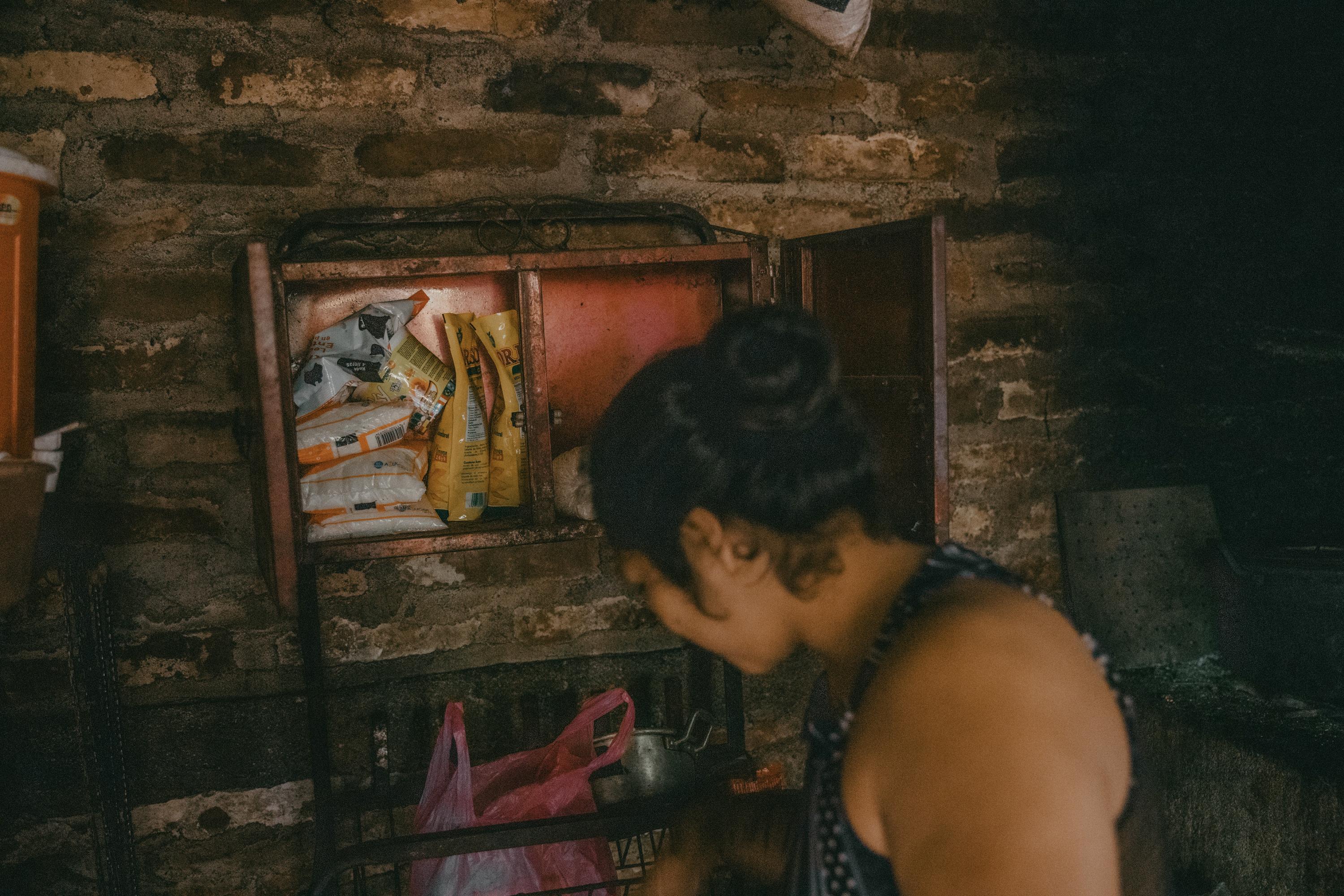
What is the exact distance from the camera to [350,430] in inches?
63.5

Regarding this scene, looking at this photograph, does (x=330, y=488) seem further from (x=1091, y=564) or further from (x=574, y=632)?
(x=1091, y=564)

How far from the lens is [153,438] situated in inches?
70.7

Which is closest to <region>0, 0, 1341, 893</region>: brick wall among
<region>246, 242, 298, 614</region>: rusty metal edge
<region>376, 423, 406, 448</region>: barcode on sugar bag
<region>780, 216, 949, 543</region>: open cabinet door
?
<region>780, 216, 949, 543</region>: open cabinet door

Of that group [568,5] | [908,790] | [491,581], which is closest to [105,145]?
[568,5]

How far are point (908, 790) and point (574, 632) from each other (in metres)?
1.41

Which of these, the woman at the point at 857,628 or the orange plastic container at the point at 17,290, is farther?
the orange plastic container at the point at 17,290

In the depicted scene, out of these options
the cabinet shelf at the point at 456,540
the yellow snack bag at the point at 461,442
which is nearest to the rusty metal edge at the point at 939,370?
the cabinet shelf at the point at 456,540

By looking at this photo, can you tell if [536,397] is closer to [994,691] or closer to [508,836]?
[508,836]

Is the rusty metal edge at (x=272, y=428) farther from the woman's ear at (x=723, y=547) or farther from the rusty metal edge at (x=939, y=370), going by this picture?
the rusty metal edge at (x=939, y=370)

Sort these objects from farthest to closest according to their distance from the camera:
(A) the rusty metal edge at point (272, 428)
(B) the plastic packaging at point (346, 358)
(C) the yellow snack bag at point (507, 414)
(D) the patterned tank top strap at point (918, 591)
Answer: (C) the yellow snack bag at point (507, 414) < (B) the plastic packaging at point (346, 358) < (A) the rusty metal edge at point (272, 428) < (D) the patterned tank top strap at point (918, 591)

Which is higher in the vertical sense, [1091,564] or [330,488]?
[330,488]

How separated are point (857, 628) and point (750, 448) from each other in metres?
0.25

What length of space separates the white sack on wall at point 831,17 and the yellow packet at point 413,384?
1024mm

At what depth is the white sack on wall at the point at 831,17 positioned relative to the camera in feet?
5.75
